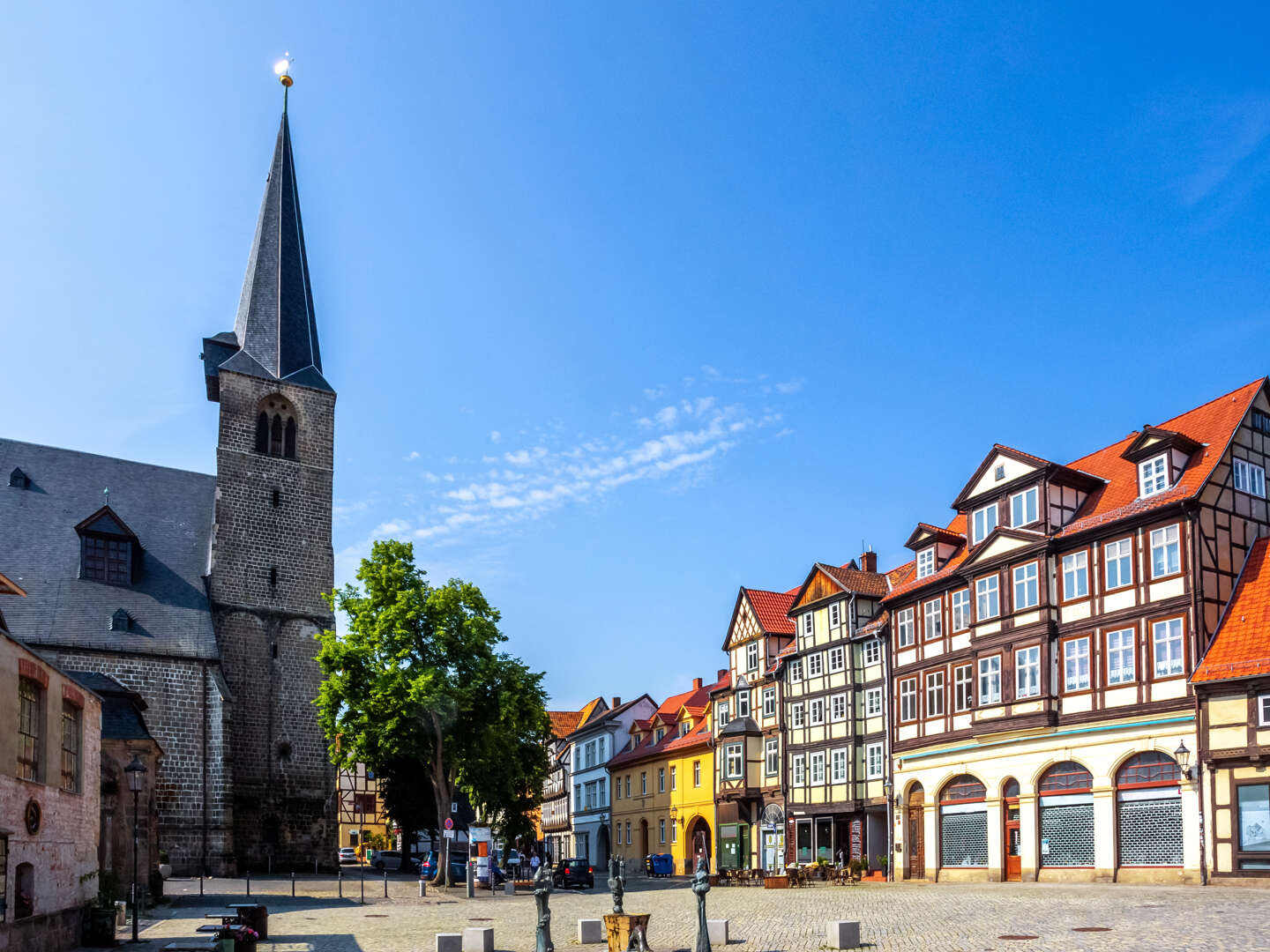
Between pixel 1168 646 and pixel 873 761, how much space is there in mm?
15079

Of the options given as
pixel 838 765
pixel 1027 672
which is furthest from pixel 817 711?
pixel 1027 672

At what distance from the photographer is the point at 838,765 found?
1775 inches

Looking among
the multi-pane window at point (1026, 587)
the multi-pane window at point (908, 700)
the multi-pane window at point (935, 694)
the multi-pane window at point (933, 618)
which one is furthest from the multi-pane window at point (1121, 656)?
the multi-pane window at point (908, 700)

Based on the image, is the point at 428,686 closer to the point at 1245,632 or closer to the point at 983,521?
the point at 983,521

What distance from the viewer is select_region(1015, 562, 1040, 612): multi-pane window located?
1359 inches

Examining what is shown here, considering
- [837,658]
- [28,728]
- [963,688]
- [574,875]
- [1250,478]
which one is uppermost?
[1250,478]

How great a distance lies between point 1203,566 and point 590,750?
5025cm

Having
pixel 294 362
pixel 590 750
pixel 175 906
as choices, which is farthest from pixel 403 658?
pixel 590 750

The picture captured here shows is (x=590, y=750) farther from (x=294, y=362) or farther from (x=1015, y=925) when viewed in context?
(x=1015, y=925)

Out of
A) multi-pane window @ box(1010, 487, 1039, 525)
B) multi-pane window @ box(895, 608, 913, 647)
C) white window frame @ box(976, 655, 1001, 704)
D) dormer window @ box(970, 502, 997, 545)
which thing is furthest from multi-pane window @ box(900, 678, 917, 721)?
multi-pane window @ box(1010, 487, 1039, 525)

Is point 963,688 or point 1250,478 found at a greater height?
point 1250,478

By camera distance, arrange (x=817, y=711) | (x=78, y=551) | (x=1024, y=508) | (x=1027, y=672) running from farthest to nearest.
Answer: (x=817, y=711) < (x=78, y=551) < (x=1024, y=508) < (x=1027, y=672)

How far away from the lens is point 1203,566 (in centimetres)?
2997

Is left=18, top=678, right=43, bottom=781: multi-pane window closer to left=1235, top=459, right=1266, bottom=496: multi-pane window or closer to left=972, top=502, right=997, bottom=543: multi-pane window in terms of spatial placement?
left=972, top=502, right=997, bottom=543: multi-pane window
